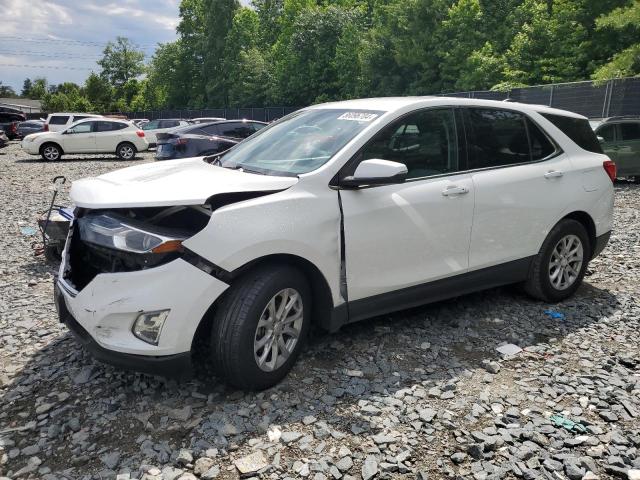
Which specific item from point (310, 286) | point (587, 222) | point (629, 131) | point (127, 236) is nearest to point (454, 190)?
point (310, 286)

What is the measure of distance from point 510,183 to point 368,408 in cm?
223

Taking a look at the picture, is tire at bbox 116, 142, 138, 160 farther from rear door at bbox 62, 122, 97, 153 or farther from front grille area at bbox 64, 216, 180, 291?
front grille area at bbox 64, 216, 180, 291

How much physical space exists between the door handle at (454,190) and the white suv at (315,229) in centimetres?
2

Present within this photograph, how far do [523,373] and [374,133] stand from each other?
1.95 m

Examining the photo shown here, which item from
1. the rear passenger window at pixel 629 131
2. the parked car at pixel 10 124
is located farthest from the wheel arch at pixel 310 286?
the parked car at pixel 10 124

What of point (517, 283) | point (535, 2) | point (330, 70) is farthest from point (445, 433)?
point (330, 70)

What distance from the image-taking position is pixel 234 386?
3.21m

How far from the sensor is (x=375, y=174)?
3283 millimetres

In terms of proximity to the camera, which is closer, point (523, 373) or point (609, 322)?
point (523, 373)

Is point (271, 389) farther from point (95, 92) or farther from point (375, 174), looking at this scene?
point (95, 92)

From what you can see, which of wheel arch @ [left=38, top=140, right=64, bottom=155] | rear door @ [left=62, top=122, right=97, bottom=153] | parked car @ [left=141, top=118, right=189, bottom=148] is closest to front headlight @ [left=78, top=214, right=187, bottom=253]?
wheel arch @ [left=38, top=140, right=64, bottom=155]

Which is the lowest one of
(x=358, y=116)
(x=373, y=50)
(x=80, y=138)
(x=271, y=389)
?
(x=271, y=389)

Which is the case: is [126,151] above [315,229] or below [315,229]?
below

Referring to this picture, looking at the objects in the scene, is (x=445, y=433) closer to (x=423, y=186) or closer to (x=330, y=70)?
(x=423, y=186)
